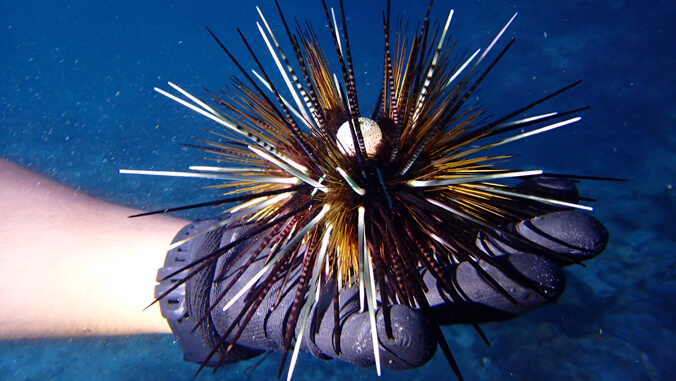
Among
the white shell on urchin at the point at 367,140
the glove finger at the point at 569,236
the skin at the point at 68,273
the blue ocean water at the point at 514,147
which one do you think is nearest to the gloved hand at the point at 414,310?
the glove finger at the point at 569,236

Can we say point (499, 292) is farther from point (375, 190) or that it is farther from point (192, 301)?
point (192, 301)

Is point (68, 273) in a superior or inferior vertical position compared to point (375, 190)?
superior

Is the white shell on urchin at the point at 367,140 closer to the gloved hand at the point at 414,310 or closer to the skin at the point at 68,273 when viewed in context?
the gloved hand at the point at 414,310

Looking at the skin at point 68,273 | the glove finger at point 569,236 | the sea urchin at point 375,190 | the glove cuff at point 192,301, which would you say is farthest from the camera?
the skin at point 68,273

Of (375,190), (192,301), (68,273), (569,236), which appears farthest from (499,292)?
(68,273)

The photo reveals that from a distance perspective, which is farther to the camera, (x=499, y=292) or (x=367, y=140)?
(x=367, y=140)

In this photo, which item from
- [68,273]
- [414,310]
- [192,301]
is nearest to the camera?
[414,310]
